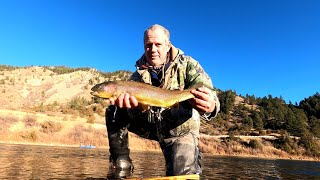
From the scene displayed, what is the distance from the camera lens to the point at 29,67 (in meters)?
103

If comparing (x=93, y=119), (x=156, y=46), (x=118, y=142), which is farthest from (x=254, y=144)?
(x=156, y=46)

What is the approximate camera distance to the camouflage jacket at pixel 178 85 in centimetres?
591

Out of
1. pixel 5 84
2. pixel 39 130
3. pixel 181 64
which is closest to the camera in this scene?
pixel 181 64

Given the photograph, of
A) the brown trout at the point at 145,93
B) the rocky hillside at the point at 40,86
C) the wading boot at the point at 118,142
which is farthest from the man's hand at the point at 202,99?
the rocky hillside at the point at 40,86

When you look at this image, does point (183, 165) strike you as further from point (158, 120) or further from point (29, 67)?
point (29, 67)

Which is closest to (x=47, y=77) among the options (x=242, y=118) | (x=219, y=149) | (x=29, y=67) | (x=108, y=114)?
(x=29, y=67)

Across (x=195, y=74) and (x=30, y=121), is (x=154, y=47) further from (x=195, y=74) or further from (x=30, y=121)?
(x=30, y=121)

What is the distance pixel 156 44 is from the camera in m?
5.97

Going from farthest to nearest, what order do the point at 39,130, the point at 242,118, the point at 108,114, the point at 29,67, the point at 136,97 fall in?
1. the point at 29,67
2. the point at 242,118
3. the point at 39,130
4. the point at 108,114
5. the point at 136,97

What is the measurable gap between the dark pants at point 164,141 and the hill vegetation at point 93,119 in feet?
89.4

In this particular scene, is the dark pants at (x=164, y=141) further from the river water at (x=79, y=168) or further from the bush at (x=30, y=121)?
the bush at (x=30, y=121)

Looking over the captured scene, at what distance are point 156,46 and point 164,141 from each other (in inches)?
65.3

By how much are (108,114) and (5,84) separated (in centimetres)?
8843

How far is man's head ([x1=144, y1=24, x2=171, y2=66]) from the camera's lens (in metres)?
5.90
